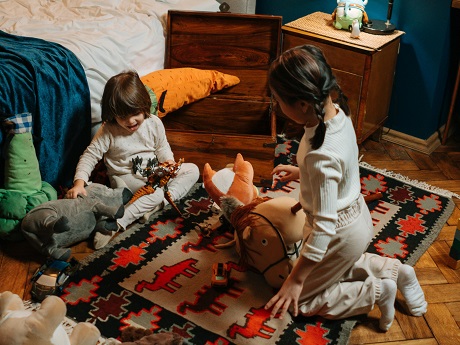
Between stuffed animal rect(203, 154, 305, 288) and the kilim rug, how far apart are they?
0.08 m

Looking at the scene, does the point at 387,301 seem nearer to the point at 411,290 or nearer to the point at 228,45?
the point at 411,290

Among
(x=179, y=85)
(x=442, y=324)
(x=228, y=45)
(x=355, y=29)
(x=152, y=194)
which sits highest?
(x=355, y=29)

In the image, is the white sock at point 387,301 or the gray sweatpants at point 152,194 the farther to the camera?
the gray sweatpants at point 152,194

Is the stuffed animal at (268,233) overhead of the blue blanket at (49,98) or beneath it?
beneath

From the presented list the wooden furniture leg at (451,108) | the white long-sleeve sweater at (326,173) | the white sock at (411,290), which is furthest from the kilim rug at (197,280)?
the wooden furniture leg at (451,108)

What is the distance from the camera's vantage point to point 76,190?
1.95 metres

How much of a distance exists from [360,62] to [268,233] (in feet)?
3.27

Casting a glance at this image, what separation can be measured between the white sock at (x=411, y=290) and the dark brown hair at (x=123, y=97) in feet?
3.16

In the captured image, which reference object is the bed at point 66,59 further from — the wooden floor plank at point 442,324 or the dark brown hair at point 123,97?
the wooden floor plank at point 442,324

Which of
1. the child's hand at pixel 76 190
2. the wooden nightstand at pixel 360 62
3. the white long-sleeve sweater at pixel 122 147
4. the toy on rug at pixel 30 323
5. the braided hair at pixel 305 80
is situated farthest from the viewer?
the wooden nightstand at pixel 360 62

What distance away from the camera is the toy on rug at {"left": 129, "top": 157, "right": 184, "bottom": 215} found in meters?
2.03

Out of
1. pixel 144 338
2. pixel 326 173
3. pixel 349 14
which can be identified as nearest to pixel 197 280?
pixel 144 338

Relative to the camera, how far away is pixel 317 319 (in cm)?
166

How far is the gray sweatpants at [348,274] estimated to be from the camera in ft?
5.07
